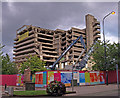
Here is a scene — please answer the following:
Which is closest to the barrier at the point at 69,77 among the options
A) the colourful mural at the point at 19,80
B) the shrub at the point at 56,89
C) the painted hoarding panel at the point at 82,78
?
the painted hoarding panel at the point at 82,78

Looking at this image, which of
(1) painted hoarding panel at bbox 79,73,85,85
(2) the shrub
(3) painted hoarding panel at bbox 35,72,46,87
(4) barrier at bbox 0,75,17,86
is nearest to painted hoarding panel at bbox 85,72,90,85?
(1) painted hoarding panel at bbox 79,73,85,85

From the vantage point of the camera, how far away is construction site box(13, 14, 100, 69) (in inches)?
3718

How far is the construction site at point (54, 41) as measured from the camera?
310ft

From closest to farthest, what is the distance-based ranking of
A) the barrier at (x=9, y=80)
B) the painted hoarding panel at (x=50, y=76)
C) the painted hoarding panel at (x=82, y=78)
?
the painted hoarding panel at (x=50, y=76), the painted hoarding panel at (x=82, y=78), the barrier at (x=9, y=80)

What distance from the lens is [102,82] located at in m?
30.6

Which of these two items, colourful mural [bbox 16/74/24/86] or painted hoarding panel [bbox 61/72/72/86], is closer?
painted hoarding panel [bbox 61/72/72/86]

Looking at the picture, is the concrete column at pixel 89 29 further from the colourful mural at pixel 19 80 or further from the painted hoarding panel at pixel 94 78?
the painted hoarding panel at pixel 94 78

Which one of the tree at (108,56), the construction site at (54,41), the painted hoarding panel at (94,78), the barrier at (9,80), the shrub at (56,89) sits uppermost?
the construction site at (54,41)

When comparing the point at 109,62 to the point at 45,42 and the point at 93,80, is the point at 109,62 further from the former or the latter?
the point at 45,42

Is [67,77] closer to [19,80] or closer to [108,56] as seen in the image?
[108,56]

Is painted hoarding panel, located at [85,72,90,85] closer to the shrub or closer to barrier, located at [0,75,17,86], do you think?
the shrub

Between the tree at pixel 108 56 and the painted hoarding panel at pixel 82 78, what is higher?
the tree at pixel 108 56

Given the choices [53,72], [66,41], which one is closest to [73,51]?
[66,41]

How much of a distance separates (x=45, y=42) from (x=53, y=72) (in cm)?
7731
